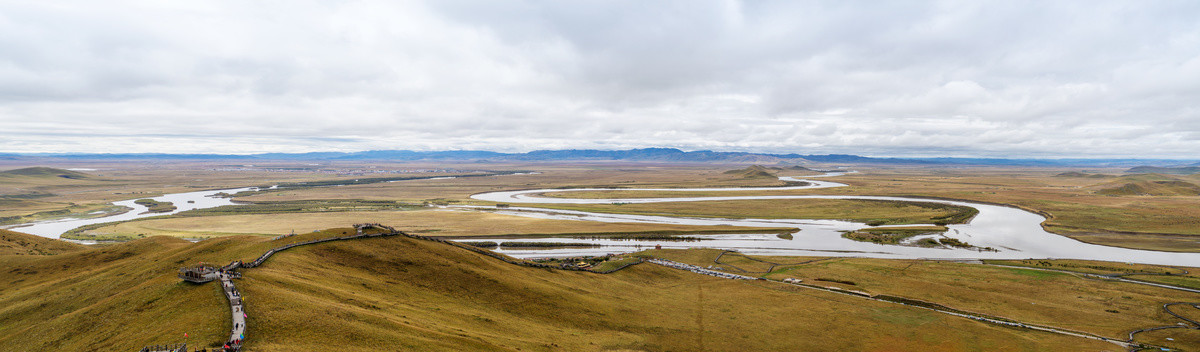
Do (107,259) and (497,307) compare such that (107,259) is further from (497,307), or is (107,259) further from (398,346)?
(398,346)

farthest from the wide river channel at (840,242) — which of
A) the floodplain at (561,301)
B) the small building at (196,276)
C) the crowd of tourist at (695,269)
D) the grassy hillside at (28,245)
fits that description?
the small building at (196,276)

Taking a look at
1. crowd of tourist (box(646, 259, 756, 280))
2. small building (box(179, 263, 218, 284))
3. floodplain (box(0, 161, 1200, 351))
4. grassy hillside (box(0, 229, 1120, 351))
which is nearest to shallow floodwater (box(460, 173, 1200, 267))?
floodplain (box(0, 161, 1200, 351))

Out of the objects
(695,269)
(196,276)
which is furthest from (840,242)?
(196,276)

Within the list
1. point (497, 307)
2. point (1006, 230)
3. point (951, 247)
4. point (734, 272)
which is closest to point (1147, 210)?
point (1006, 230)

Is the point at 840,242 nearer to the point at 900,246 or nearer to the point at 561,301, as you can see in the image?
the point at 900,246

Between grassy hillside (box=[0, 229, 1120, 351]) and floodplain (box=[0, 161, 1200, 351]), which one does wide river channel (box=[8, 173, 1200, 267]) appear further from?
grassy hillside (box=[0, 229, 1120, 351])

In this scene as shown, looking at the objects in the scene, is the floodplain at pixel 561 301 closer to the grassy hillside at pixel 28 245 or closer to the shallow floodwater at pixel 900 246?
the grassy hillside at pixel 28 245
